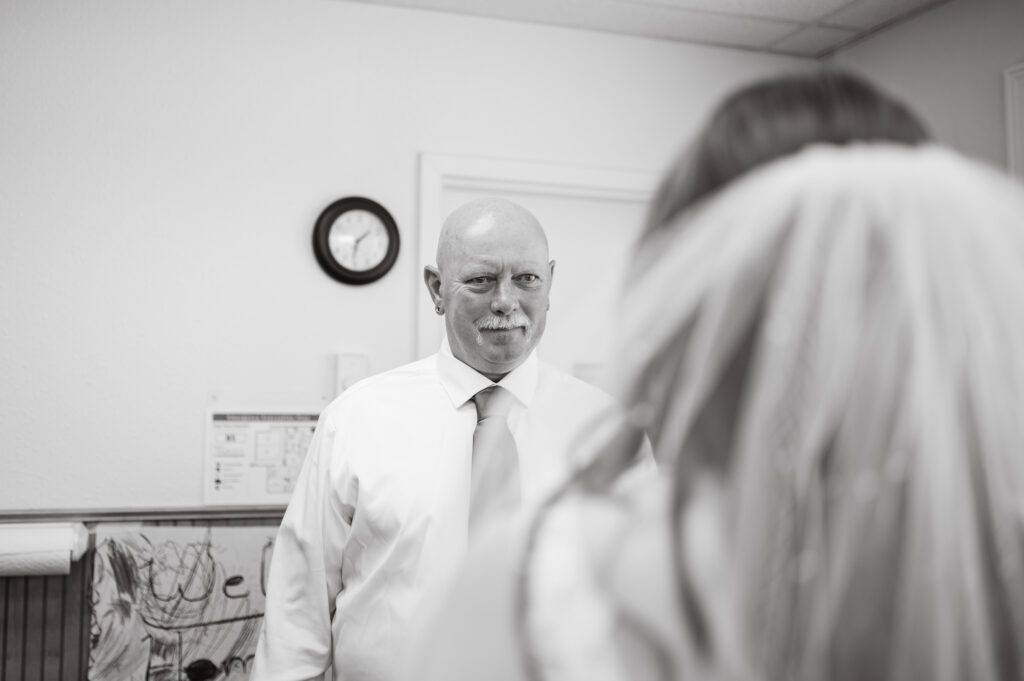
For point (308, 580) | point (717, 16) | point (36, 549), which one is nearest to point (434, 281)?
point (308, 580)

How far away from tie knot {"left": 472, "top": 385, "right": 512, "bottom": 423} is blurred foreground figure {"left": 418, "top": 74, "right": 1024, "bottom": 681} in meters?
1.30

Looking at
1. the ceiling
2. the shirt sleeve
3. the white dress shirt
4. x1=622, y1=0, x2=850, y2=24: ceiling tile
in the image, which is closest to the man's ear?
the white dress shirt

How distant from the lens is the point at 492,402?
76.5 inches

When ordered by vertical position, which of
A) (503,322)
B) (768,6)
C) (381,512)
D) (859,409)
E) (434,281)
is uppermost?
(768,6)

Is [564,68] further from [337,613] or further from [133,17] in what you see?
[337,613]

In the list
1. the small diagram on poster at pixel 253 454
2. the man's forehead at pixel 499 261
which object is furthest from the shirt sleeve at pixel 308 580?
the small diagram on poster at pixel 253 454

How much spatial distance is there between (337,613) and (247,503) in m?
0.96

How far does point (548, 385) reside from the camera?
203cm

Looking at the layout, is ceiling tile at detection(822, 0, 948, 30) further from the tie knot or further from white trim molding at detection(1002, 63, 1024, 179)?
the tie knot

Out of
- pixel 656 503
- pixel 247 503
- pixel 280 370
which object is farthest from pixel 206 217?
pixel 656 503

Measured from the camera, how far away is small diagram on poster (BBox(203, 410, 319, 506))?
2650 mm

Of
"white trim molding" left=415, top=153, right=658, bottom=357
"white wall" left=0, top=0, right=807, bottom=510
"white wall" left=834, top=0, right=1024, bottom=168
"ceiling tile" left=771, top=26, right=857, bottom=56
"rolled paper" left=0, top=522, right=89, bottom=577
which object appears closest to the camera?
"rolled paper" left=0, top=522, right=89, bottom=577

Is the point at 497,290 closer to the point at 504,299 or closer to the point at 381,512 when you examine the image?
the point at 504,299

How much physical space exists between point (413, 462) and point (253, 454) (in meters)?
1.00
